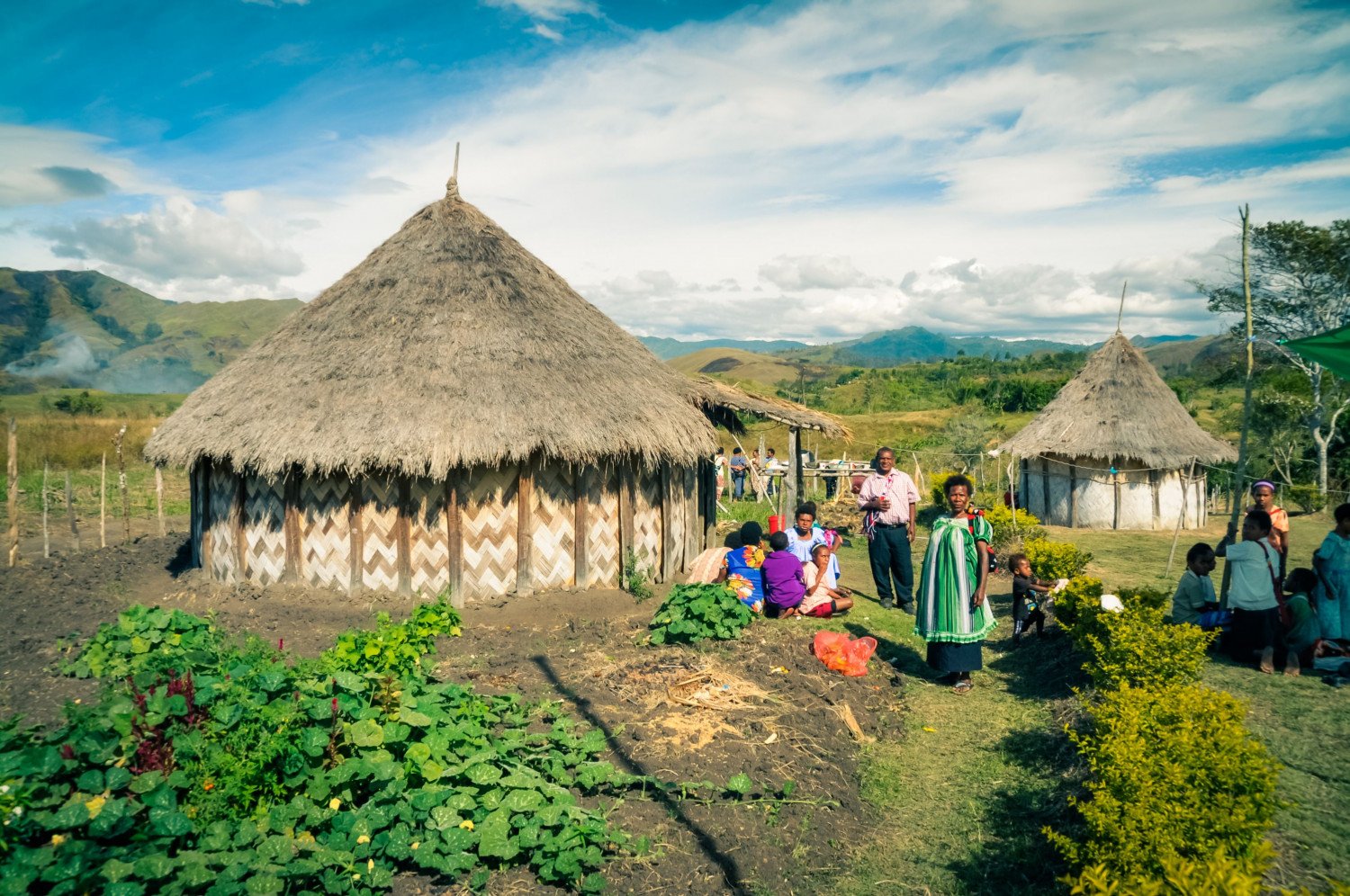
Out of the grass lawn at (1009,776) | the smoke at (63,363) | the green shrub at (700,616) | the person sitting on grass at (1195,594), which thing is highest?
the smoke at (63,363)

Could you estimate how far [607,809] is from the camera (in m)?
4.35

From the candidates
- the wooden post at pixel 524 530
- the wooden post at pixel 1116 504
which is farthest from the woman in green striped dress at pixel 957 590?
the wooden post at pixel 1116 504

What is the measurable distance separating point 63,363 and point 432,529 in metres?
88.6

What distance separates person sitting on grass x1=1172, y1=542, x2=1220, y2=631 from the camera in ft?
22.0

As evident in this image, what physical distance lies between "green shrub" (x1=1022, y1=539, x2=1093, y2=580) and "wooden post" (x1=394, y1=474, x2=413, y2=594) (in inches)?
299

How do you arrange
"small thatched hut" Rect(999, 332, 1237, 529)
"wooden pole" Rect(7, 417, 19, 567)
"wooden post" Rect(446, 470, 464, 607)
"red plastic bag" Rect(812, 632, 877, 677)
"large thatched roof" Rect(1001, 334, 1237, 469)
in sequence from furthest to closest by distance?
"small thatched hut" Rect(999, 332, 1237, 529), "large thatched roof" Rect(1001, 334, 1237, 469), "wooden pole" Rect(7, 417, 19, 567), "wooden post" Rect(446, 470, 464, 607), "red plastic bag" Rect(812, 632, 877, 677)

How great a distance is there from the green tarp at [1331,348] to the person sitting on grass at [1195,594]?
1.82 m

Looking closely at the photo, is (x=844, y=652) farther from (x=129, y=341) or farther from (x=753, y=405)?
(x=129, y=341)

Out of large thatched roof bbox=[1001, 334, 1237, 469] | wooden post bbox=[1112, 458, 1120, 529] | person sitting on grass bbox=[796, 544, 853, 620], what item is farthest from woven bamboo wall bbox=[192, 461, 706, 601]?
wooden post bbox=[1112, 458, 1120, 529]

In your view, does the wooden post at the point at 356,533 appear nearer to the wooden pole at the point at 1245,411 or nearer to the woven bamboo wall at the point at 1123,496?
the wooden pole at the point at 1245,411

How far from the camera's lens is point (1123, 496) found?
58.0ft

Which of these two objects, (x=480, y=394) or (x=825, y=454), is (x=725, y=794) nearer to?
(x=480, y=394)

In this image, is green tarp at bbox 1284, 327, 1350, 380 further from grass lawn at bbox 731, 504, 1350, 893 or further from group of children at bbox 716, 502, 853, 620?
group of children at bbox 716, 502, 853, 620

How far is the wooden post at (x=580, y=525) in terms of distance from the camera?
935cm
